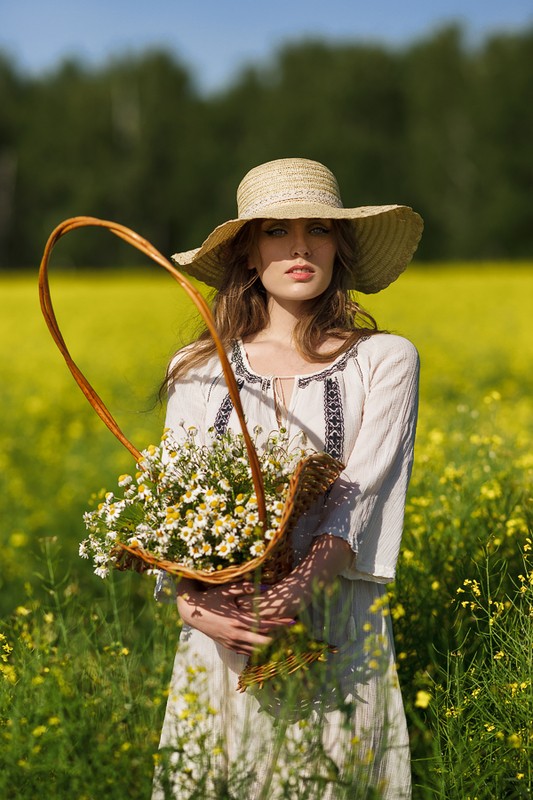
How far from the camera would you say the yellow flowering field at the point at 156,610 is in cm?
209

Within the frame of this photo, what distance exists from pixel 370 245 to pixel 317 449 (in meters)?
0.60

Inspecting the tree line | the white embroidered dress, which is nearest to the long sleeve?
the white embroidered dress

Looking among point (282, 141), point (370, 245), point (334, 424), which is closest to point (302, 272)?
point (370, 245)

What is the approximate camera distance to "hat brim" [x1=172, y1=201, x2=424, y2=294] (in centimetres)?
245

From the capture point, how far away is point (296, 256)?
240 cm

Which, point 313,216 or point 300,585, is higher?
point 313,216

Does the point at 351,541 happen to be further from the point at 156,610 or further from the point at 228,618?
the point at 156,610

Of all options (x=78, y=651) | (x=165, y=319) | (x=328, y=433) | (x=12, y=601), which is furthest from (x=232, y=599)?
(x=165, y=319)

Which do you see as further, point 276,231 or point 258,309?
point 258,309

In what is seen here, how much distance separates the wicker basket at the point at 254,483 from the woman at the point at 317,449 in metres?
0.10

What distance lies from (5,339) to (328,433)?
1246 cm

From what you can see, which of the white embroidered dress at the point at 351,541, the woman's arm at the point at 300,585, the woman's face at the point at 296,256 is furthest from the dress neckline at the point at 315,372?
the woman's arm at the point at 300,585

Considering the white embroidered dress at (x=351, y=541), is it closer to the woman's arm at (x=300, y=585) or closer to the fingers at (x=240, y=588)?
the woman's arm at (x=300, y=585)

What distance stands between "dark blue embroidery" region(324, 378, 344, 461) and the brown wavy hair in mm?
144
